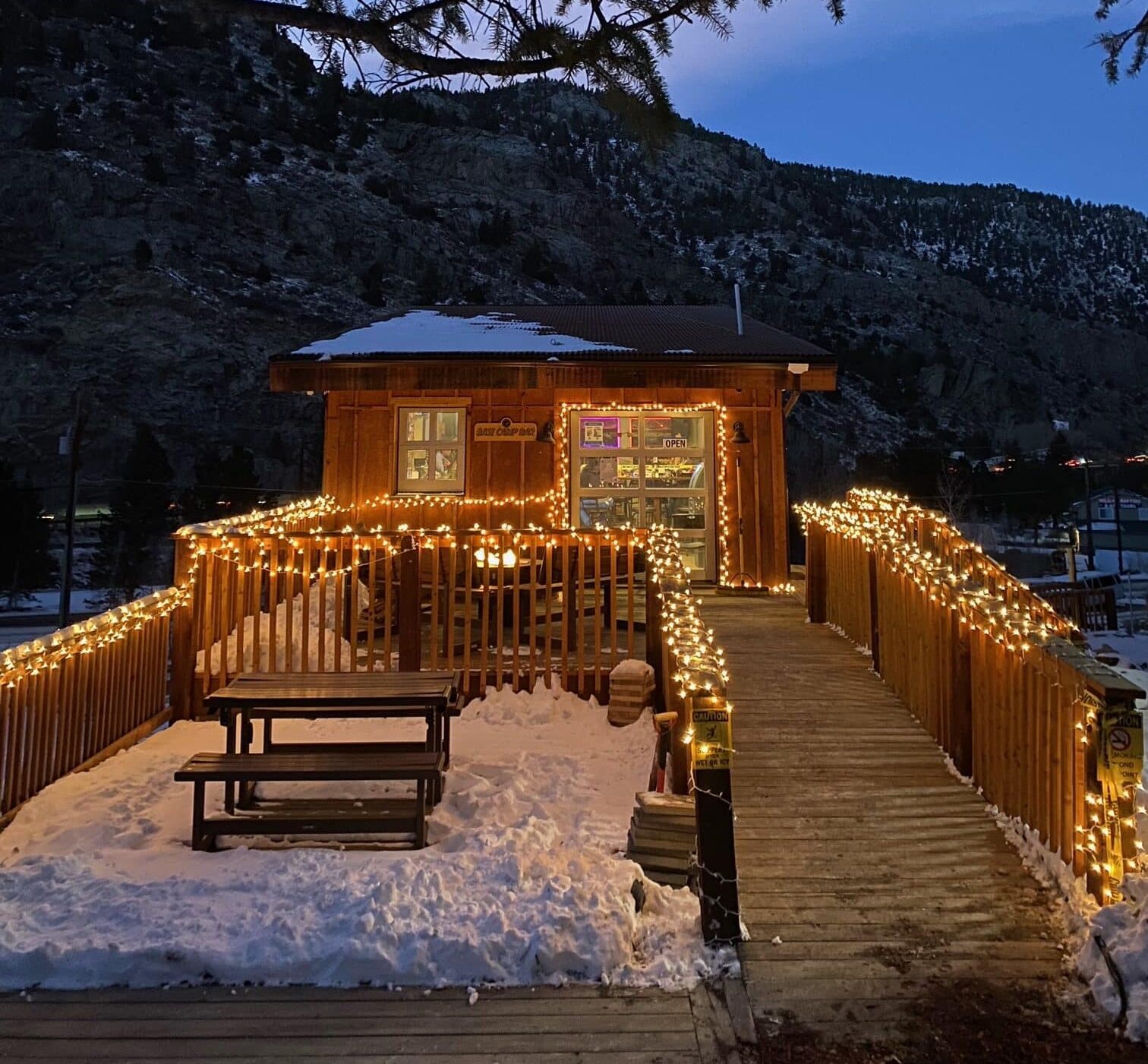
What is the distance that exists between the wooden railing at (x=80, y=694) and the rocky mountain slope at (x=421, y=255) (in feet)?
111

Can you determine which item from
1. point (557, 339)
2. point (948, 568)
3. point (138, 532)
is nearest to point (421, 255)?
point (138, 532)

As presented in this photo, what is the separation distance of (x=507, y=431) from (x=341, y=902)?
29.1ft

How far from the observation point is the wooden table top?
4703mm

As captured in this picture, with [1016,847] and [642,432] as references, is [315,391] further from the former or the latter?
[1016,847]

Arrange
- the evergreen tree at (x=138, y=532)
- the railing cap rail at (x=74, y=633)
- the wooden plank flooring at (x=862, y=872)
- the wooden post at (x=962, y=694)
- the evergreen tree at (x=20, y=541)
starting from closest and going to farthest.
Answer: the wooden plank flooring at (x=862, y=872) < the railing cap rail at (x=74, y=633) < the wooden post at (x=962, y=694) < the evergreen tree at (x=20, y=541) < the evergreen tree at (x=138, y=532)

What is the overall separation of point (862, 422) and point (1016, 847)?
77831 millimetres

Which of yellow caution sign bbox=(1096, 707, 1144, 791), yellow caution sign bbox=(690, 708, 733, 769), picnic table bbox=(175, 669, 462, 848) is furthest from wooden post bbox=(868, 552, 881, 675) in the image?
picnic table bbox=(175, 669, 462, 848)

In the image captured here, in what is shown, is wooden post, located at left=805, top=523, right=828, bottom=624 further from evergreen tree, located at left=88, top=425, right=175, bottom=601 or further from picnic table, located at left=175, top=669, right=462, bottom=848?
evergreen tree, located at left=88, top=425, right=175, bottom=601

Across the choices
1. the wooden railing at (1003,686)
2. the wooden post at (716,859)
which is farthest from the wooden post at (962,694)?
the wooden post at (716,859)

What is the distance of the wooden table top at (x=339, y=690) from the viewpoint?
4703mm

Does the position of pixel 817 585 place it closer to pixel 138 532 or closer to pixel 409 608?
pixel 409 608

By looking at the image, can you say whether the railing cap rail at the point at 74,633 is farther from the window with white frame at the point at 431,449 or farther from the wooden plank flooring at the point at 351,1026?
the window with white frame at the point at 431,449

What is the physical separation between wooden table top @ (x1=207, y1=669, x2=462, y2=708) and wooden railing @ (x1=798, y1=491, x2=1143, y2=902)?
11.2ft

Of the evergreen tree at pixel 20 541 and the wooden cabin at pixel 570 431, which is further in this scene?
the evergreen tree at pixel 20 541
